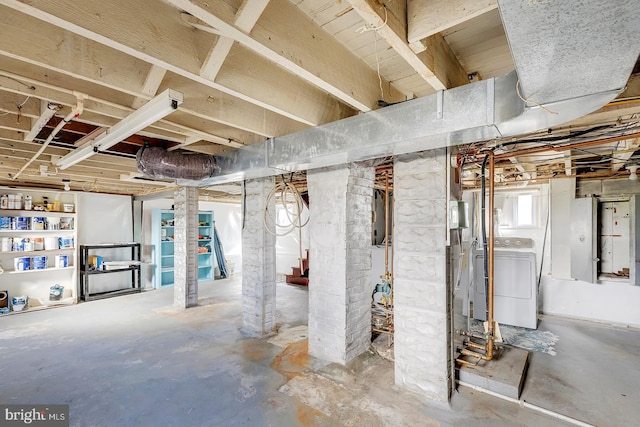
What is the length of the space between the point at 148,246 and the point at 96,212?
1211 millimetres

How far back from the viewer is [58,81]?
1693 mm

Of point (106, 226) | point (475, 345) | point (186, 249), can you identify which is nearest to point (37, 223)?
point (106, 226)

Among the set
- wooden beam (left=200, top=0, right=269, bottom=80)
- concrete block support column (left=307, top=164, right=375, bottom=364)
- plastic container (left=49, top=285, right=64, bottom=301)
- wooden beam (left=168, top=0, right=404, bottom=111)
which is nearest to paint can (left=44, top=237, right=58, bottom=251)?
plastic container (left=49, top=285, right=64, bottom=301)

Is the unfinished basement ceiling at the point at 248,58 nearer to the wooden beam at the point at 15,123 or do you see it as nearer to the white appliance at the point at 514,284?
the wooden beam at the point at 15,123

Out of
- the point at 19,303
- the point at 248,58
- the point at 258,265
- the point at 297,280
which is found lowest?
the point at 297,280

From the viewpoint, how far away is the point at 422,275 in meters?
2.29

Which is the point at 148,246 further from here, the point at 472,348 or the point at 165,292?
the point at 472,348

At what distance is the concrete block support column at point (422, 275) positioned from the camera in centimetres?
221

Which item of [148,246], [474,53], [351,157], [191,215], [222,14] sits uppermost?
[474,53]

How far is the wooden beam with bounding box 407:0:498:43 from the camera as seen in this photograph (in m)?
1.11

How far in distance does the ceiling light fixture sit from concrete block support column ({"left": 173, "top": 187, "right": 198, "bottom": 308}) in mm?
2083

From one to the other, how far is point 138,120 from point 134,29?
0.75 m

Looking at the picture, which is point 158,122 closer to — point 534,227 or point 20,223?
point 20,223

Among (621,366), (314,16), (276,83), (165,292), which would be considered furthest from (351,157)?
(165,292)
